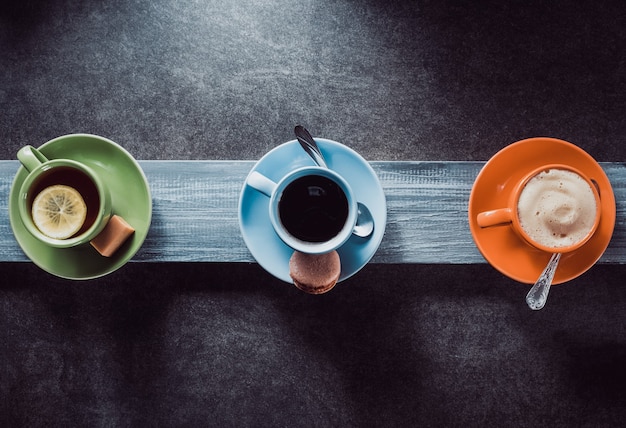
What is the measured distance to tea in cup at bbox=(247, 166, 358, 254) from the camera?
81cm

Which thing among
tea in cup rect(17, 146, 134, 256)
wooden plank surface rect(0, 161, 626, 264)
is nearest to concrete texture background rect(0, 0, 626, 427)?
wooden plank surface rect(0, 161, 626, 264)

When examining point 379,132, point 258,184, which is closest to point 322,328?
point 379,132

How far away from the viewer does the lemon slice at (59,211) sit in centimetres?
82

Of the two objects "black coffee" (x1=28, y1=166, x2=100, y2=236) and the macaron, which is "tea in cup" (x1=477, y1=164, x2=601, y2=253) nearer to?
the macaron

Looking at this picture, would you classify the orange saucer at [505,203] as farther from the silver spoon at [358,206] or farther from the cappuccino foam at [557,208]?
the silver spoon at [358,206]

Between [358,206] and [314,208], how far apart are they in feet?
0.29

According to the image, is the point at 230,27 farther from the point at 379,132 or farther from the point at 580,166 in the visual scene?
the point at 580,166

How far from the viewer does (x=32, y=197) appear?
829 millimetres

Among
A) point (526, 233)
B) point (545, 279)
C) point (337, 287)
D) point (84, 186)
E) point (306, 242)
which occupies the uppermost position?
point (84, 186)

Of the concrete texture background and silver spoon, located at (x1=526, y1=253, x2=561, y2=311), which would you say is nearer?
silver spoon, located at (x1=526, y1=253, x2=561, y2=311)

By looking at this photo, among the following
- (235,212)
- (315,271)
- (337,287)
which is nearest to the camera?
(315,271)

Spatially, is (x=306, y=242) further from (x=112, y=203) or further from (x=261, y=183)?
(x=112, y=203)

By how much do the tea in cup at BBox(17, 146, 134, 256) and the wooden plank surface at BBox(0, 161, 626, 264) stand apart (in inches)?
4.1

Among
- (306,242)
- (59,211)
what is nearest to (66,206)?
(59,211)
